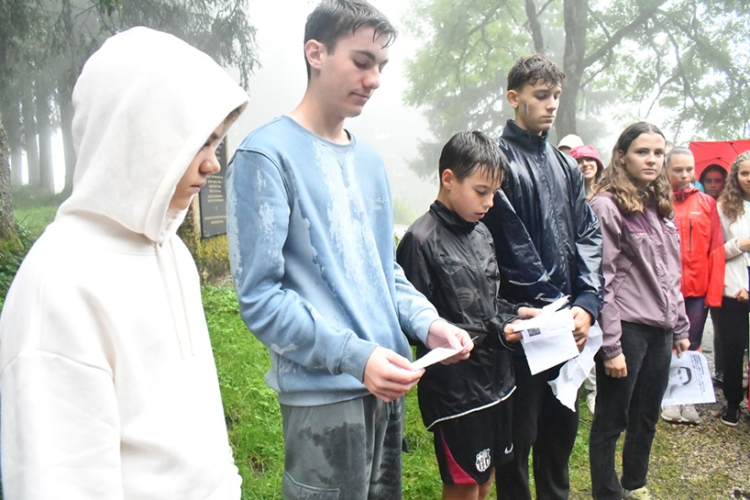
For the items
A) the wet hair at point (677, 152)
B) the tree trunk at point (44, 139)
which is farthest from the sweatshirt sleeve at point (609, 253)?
the tree trunk at point (44, 139)

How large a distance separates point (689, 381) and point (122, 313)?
286cm

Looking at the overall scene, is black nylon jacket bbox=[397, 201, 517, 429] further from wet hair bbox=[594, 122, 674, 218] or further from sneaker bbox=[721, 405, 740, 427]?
sneaker bbox=[721, 405, 740, 427]

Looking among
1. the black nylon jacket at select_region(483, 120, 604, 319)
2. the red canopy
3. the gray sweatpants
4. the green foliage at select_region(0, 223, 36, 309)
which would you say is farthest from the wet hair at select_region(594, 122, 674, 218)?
the green foliage at select_region(0, 223, 36, 309)

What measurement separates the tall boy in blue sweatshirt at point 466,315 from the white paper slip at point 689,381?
4.29ft

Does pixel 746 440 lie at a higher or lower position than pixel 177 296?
lower

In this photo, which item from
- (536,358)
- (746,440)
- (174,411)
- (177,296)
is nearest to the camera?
(174,411)

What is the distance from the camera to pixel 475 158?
1.94 m

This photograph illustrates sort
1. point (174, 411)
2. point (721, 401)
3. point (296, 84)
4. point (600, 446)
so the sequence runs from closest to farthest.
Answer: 1. point (174, 411)
2. point (600, 446)
3. point (721, 401)
4. point (296, 84)

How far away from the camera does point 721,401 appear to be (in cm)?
418

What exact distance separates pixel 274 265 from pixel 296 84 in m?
45.1

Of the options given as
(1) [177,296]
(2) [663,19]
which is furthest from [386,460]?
(2) [663,19]

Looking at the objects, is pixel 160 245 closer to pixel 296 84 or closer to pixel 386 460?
pixel 386 460

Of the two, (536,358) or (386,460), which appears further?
(536,358)

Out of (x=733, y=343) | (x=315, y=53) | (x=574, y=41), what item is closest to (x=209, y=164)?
(x=315, y=53)
